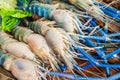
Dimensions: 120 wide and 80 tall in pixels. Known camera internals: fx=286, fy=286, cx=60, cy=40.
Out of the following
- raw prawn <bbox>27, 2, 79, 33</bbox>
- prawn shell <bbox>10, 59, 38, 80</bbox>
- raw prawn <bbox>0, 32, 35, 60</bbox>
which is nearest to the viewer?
prawn shell <bbox>10, 59, 38, 80</bbox>

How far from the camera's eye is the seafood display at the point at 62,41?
2.04 meters

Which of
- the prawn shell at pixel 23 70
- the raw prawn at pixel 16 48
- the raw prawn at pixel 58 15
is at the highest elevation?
the raw prawn at pixel 58 15

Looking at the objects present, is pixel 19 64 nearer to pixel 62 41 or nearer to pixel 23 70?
pixel 23 70

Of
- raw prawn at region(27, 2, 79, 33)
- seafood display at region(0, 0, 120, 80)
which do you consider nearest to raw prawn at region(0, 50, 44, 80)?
seafood display at region(0, 0, 120, 80)

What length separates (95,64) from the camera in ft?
6.61

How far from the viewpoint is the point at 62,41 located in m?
2.14

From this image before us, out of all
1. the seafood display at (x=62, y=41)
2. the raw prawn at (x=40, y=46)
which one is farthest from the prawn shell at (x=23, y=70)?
the raw prawn at (x=40, y=46)

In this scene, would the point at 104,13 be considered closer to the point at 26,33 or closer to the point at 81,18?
the point at 81,18


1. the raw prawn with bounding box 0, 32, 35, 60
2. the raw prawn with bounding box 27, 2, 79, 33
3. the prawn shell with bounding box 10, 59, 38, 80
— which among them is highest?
the raw prawn with bounding box 27, 2, 79, 33

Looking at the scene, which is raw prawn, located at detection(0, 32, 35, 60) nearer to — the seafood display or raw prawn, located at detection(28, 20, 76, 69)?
the seafood display

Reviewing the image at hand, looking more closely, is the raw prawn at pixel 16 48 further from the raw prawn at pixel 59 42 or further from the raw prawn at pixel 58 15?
the raw prawn at pixel 58 15

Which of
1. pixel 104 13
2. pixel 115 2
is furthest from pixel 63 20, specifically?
pixel 115 2

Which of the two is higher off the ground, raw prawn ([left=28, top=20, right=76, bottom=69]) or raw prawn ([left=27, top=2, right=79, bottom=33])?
raw prawn ([left=27, top=2, right=79, bottom=33])

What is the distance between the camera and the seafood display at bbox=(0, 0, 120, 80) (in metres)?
2.04
